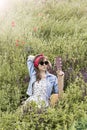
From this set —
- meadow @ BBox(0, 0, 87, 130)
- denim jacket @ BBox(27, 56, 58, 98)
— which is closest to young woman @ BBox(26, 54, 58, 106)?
denim jacket @ BBox(27, 56, 58, 98)

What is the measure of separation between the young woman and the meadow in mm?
156

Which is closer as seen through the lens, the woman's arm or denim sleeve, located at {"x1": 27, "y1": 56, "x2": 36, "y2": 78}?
the woman's arm

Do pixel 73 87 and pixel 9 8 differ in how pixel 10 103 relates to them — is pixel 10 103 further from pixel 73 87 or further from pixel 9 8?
pixel 9 8

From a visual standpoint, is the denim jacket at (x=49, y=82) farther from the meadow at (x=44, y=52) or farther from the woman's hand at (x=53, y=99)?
the woman's hand at (x=53, y=99)

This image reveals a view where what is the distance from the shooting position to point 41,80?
821cm

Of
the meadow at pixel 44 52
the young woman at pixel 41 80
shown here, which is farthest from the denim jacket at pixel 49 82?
the meadow at pixel 44 52

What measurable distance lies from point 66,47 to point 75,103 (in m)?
1.91

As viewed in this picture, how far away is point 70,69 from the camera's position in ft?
27.4

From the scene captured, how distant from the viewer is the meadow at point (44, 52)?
22.7 feet

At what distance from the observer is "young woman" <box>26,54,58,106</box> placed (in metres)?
8.06

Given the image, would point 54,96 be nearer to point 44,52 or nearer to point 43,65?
point 43,65

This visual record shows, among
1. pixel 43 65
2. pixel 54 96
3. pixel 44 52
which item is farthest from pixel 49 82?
pixel 44 52

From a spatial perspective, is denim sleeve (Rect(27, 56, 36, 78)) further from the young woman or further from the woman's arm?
the woman's arm

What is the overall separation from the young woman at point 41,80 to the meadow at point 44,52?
0.51 feet
